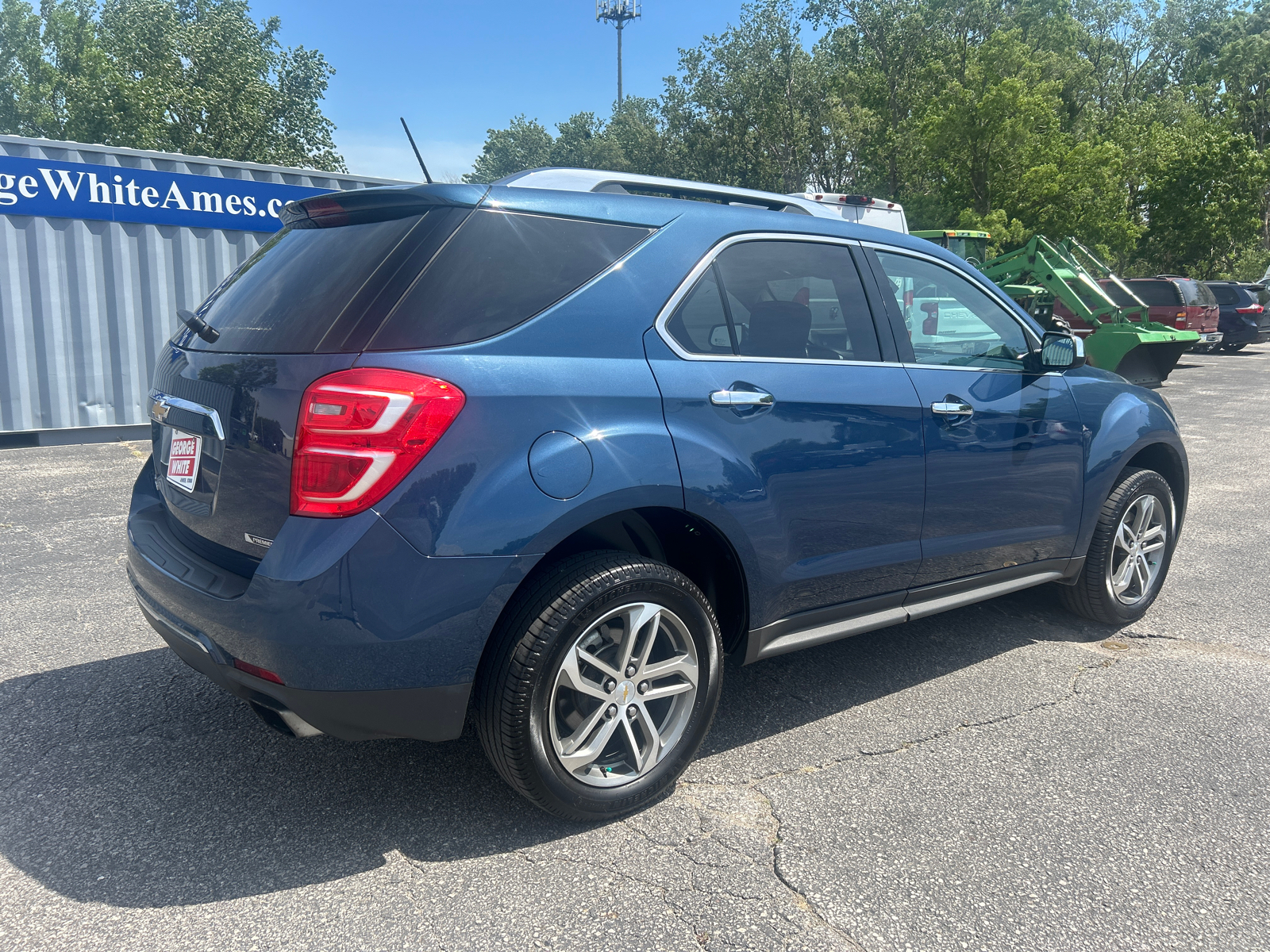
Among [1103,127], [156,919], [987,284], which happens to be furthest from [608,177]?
[1103,127]

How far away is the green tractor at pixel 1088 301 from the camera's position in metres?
15.9

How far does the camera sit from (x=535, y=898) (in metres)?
2.32

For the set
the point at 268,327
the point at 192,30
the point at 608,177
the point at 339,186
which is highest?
the point at 192,30

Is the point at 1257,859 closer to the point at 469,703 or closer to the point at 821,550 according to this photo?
the point at 821,550

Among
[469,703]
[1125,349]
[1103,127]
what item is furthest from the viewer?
[1103,127]

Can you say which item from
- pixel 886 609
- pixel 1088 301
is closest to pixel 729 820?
pixel 886 609

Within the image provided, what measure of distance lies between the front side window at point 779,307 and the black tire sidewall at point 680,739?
0.74 metres

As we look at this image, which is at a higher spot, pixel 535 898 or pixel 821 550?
pixel 821 550

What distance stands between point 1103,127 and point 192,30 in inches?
1590

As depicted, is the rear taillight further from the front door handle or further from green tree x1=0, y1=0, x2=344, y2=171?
green tree x1=0, y1=0, x2=344, y2=171

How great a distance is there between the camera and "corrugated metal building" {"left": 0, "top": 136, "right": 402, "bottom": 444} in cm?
943

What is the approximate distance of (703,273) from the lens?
2877 mm

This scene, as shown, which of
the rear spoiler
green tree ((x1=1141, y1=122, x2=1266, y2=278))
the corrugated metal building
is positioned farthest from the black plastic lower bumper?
green tree ((x1=1141, y1=122, x2=1266, y2=278))

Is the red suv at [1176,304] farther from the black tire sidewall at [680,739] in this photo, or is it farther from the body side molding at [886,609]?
the black tire sidewall at [680,739]
